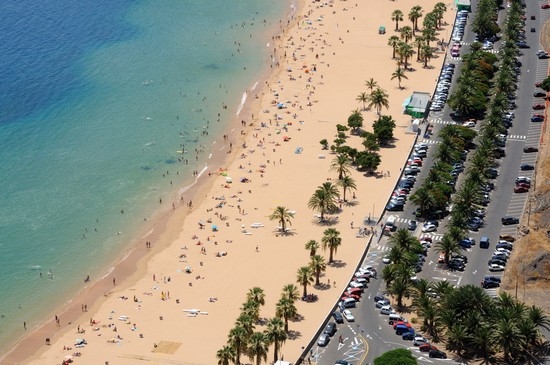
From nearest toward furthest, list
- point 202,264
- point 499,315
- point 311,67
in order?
point 499,315, point 202,264, point 311,67

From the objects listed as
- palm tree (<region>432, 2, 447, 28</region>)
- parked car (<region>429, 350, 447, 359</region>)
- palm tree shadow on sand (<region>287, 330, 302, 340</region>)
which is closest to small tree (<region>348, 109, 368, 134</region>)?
palm tree (<region>432, 2, 447, 28</region>)

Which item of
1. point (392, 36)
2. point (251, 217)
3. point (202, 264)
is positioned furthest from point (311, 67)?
point (202, 264)

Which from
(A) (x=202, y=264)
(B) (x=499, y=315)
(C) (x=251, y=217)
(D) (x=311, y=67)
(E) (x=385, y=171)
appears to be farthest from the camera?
(D) (x=311, y=67)

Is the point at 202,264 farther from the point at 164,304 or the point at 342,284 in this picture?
the point at 342,284

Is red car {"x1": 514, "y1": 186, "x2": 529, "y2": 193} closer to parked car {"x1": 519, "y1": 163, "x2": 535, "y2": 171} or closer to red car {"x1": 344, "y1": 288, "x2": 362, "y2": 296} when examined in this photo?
parked car {"x1": 519, "y1": 163, "x2": 535, "y2": 171}

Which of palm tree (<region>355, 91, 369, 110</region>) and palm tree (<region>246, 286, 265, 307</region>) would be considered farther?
palm tree (<region>355, 91, 369, 110</region>)

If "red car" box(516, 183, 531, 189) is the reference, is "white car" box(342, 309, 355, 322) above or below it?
above
